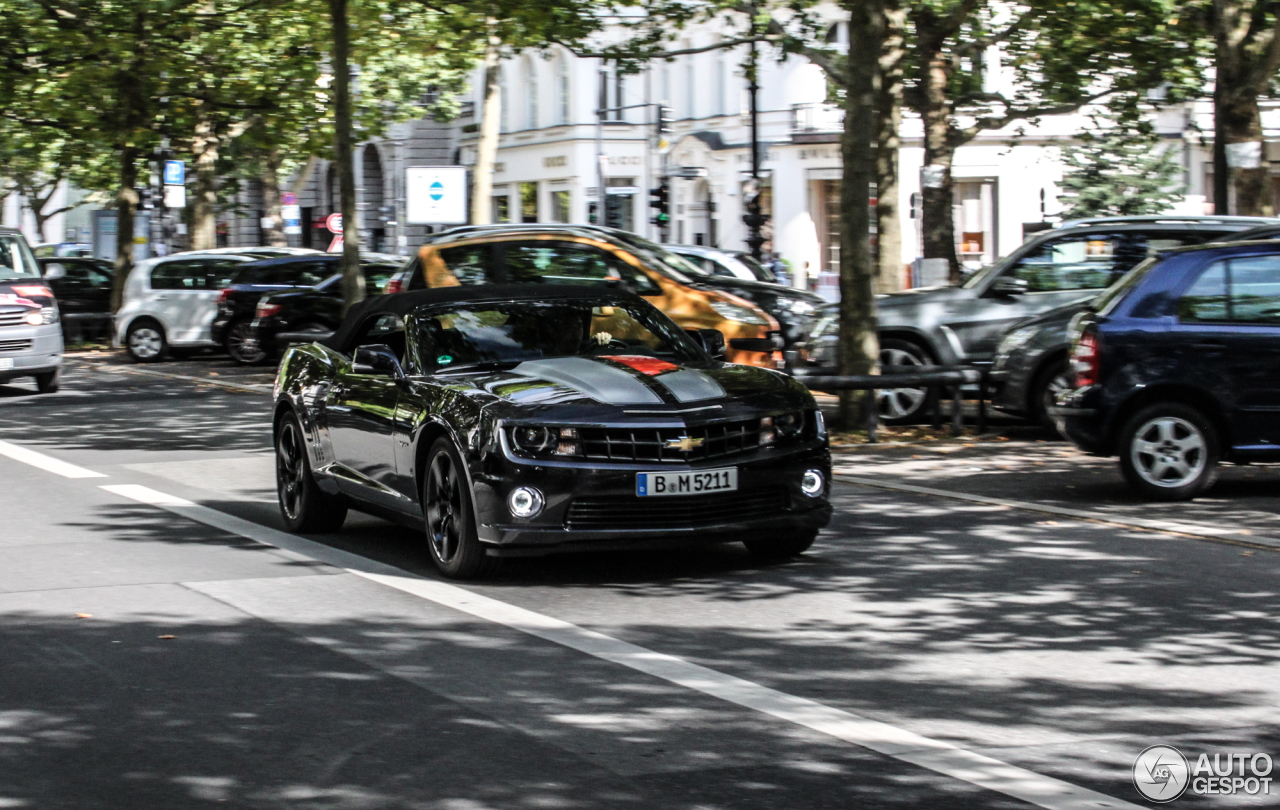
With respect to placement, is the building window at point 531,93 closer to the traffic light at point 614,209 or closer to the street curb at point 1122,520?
the traffic light at point 614,209

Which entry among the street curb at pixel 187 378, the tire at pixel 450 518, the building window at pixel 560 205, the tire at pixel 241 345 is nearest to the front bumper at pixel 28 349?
the street curb at pixel 187 378

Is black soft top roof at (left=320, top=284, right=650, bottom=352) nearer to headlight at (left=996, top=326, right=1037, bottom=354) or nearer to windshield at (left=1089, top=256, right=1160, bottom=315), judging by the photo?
windshield at (left=1089, top=256, right=1160, bottom=315)

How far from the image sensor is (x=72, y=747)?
217 inches

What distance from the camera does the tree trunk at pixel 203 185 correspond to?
4025cm

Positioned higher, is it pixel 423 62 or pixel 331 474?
pixel 423 62

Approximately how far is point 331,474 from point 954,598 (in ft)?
11.8

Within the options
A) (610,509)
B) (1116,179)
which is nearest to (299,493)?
(610,509)

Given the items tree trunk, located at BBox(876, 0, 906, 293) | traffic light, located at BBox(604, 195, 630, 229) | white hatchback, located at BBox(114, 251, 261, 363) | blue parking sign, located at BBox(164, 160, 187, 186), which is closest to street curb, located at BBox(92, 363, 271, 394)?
white hatchback, located at BBox(114, 251, 261, 363)

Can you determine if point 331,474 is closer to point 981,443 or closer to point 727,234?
point 981,443

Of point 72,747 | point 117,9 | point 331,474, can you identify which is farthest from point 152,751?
point 117,9

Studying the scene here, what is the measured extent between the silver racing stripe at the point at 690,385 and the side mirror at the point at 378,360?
1379 millimetres

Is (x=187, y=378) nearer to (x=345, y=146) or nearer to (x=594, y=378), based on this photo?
(x=345, y=146)

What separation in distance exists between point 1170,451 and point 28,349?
573 inches

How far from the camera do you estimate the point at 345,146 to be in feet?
71.3
